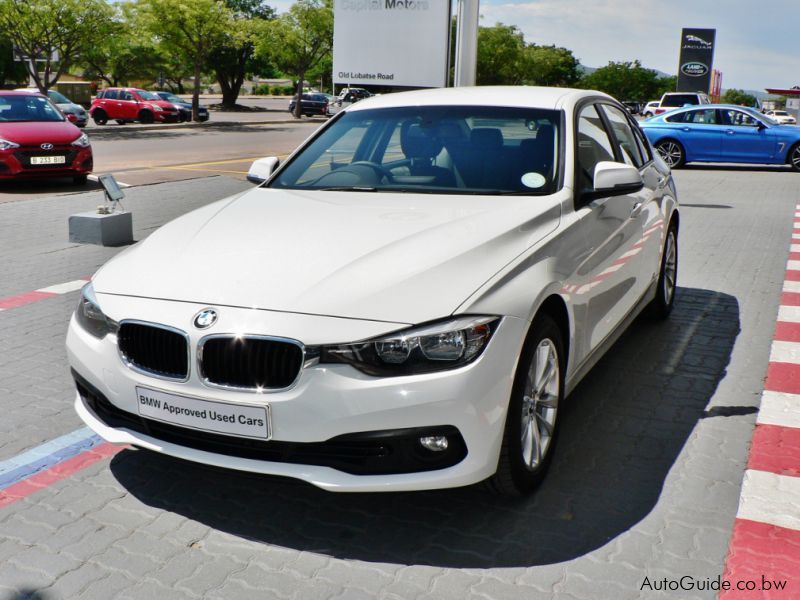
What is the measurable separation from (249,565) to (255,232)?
4.54 feet

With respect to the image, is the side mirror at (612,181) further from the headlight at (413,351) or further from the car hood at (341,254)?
the headlight at (413,351)

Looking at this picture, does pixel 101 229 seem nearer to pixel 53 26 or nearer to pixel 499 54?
pixel 53 26

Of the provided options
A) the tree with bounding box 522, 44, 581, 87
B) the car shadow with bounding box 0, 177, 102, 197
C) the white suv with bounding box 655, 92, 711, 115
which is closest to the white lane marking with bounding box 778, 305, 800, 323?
the car shadow with bounding box 0, 177, 102, 197

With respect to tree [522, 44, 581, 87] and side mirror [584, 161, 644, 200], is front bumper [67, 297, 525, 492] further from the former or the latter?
tree [522, 44, 581, 87]

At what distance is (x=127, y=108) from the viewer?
124 ft

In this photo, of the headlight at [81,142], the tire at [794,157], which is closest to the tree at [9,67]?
the headlight at [81,142]

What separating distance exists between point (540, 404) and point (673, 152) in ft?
65.2

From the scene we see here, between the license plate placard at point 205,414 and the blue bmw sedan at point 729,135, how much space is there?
64.8 feet

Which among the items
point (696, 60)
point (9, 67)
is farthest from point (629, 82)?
point (9, 67)

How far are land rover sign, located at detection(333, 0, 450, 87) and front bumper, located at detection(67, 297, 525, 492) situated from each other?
11.9 meters

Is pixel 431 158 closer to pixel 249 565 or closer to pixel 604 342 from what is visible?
pixel 604 342

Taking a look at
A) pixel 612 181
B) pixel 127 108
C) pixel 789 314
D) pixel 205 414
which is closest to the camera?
pixel 205 414

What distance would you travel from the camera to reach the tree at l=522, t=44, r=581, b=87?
93000 millimetres

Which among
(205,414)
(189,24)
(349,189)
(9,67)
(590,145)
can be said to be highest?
(189,24)
